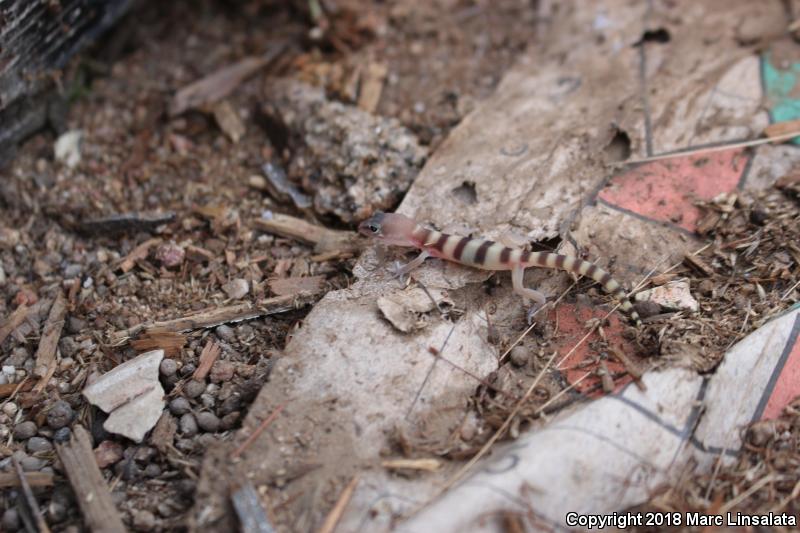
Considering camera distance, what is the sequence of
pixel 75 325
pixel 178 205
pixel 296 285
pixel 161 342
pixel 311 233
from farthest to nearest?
pixel 178 205 < pixel 311 233 < pixel 296 285 < pixel 75 325 < pixel 161 342

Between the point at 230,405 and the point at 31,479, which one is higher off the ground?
the point at 31,479

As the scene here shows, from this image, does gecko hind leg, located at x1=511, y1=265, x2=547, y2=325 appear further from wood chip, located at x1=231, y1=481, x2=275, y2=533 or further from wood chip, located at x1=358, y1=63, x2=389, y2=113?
wood chip, located at x1=358, y1=63, x2=389, y2=113

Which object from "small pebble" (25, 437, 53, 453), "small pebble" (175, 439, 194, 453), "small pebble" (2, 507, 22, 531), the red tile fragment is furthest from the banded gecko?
"small pebble" (2, 507, 22, 531)

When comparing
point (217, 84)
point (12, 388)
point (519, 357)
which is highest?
point (217, 84)

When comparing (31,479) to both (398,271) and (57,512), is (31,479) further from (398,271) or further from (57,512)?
(398,271)

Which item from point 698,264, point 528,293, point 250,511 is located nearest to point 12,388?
point 250,511

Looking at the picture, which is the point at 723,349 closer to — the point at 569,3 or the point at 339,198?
the point at 339,198

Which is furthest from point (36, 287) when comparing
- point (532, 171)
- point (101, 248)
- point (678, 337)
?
point (678, 337)
